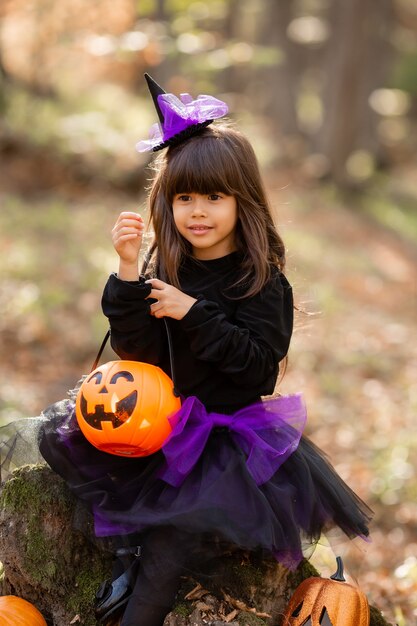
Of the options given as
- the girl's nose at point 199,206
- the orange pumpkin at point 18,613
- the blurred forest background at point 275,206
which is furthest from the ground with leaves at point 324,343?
the orange pumpkin at point 18,613

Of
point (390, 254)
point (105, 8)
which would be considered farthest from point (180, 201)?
point (105, 8)

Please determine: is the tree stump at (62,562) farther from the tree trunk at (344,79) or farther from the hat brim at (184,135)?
the tree trunk at (344,79)

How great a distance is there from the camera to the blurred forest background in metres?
6.19

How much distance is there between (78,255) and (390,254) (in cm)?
644

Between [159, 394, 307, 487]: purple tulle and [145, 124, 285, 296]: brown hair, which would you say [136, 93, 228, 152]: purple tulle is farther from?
[159, 394, 307, 487]: purple tulle

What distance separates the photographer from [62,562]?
3004 millimetres

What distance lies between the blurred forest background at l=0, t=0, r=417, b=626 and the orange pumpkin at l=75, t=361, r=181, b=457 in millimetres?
941

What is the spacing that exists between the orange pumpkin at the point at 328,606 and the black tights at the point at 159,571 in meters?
0.46

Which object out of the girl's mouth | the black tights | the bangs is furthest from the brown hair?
the black tights

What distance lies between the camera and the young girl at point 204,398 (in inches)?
108

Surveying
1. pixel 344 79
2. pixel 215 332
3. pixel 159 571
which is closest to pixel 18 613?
pixel 159 571

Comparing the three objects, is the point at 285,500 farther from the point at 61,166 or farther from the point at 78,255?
the point at 61,166

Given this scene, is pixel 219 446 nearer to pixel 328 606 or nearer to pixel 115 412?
pixel 115 412

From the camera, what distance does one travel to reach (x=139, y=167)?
40.9ft
